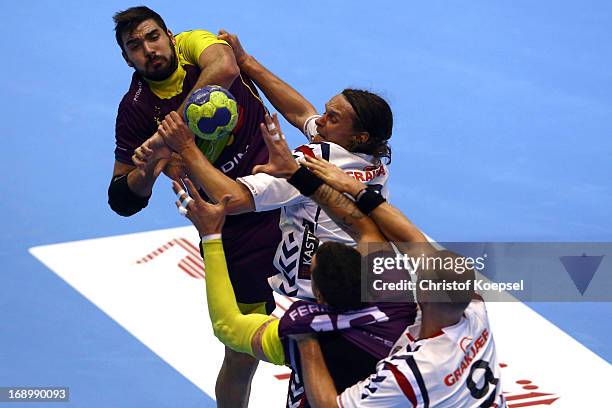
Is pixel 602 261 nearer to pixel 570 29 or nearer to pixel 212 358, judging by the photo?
pixel 212 358

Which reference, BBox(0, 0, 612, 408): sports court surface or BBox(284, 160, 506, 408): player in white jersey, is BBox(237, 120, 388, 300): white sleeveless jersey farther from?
BBox(0, 0, 612, 408): sports court surface

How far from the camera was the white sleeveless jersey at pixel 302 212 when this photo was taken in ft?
17.9

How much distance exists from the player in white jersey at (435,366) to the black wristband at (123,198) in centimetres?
155

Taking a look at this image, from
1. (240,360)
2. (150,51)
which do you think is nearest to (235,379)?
(240,360)

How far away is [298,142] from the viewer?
9.45 m

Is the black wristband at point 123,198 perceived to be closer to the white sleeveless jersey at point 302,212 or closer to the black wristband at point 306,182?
the white sleeveless jersey at point 302,212

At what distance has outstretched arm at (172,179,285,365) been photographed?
4984 mm

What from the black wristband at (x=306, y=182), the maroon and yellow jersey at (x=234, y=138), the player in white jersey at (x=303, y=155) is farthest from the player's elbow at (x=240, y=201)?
the maroon and yellow jersey at (x=234, y=138)

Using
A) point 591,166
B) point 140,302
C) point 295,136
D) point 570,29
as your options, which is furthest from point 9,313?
point 570,29

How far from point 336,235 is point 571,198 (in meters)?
4.21

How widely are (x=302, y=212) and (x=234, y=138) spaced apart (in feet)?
2.45

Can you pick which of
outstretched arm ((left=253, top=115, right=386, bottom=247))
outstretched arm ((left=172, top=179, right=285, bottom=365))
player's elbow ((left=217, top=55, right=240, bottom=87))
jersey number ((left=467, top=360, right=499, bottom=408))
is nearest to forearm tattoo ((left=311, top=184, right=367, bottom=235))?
outstretched arm ((left=253, top=115, right=386, bottom=247))

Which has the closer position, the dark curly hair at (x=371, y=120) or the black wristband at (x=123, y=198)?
the dark curly hair at (x=371, y=120)

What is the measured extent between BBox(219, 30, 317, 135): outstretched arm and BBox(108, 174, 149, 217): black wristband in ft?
2.98
